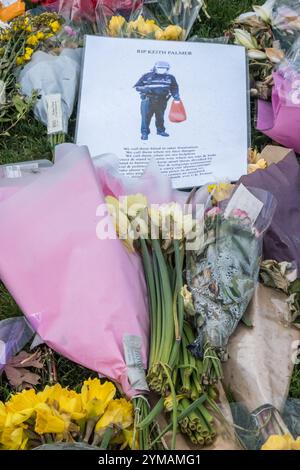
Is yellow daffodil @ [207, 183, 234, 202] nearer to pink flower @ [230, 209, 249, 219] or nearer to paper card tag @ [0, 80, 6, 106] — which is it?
pink flower @ [230, 209, 249, 219]

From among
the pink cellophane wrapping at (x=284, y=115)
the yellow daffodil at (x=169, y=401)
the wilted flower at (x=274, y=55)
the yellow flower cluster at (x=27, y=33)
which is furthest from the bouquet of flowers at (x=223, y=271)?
the yellow flower cluster at (x=27, y=33)

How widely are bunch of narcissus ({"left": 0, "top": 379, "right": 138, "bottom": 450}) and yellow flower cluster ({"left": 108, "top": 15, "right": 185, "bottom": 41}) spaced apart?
147 centimetres

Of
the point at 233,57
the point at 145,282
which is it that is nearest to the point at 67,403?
the point at 145,282

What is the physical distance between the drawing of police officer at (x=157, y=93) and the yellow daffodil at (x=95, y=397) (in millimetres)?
1016

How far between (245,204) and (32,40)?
1.24m

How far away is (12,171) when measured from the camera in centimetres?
171

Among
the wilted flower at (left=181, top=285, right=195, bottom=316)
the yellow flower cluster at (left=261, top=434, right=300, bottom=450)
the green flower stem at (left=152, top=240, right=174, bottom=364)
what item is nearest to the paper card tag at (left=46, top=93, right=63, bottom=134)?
the green flower stem at (left=152, top=240, right=174, bottom=364)

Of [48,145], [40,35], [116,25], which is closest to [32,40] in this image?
[40,35]

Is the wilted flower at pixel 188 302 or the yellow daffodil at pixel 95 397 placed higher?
the wilted flower at pixel 188 302

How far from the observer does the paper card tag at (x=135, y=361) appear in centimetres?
139

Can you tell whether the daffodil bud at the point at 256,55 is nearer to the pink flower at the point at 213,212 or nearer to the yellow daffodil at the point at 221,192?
the yellow daffodil at the point at 221,192

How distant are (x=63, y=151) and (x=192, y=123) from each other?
24.9 inches

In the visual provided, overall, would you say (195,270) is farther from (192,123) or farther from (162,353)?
(192,123)

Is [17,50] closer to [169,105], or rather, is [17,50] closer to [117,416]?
[169,105]
